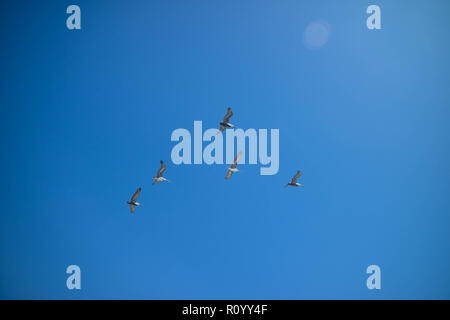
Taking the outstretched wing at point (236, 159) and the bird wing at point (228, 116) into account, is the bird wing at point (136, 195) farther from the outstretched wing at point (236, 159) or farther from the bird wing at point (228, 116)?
the bird wing at point (228, 116)

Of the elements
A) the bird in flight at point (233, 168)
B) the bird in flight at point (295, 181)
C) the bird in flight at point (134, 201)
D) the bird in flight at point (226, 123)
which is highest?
the bird in flight at point (226, 123)

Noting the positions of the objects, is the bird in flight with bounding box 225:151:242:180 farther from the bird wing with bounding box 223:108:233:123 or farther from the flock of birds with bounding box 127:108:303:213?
the bird wing with bounding box 223:108:233:123

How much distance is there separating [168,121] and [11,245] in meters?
2.52

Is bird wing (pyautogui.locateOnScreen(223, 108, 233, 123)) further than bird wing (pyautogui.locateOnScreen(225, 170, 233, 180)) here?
No

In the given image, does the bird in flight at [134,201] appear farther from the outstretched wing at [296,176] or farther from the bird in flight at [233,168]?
the outstretched wing at [296,176]

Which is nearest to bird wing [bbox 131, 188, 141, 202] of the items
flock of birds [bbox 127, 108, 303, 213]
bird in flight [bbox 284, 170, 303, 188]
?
flock of birds [bbox 127, 108, 303, 213]

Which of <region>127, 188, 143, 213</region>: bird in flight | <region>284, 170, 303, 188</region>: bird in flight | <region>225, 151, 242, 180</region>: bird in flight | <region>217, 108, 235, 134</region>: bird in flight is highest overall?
<region>217, 108, 235, 134</region>: bird in flight

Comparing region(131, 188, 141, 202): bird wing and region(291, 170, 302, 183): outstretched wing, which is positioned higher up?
region(291, 170, 302, 183): outstretched wing

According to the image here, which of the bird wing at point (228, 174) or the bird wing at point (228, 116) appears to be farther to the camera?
the bird wing at point (228, 174)

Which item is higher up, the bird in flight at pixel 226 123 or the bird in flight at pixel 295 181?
the bird in flight at pixel 226 123

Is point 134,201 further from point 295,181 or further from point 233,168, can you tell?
point 295,181

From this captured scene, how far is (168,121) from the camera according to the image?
405cm

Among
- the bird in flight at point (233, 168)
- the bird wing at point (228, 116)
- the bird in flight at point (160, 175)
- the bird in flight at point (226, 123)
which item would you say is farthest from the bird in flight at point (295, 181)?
the bird in flight at point (160, 175)

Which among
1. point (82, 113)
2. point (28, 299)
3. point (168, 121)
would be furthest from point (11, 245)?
point (168, 121)
